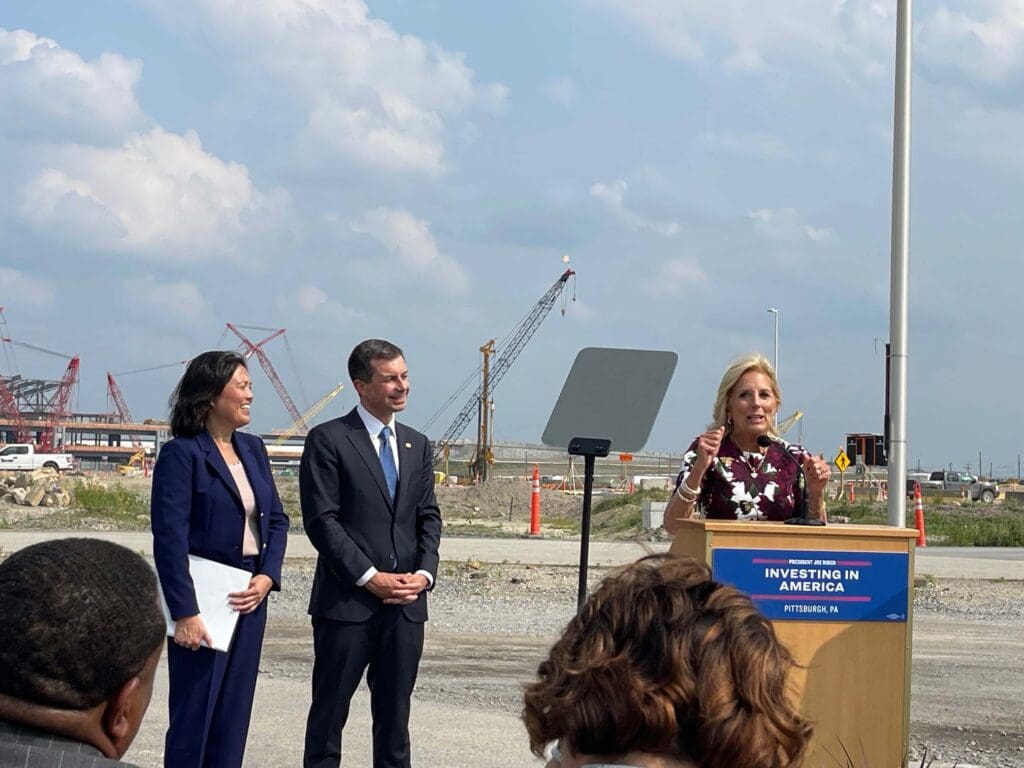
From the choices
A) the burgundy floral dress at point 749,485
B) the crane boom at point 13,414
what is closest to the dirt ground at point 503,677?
the burgundy floral dress at point 749,485

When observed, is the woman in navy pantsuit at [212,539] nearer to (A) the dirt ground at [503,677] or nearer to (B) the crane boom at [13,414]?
(A) the dirt ground at [503,677]

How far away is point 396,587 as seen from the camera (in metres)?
5.51

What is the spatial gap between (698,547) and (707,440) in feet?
1.63

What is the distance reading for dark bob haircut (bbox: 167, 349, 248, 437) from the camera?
534 centimetres

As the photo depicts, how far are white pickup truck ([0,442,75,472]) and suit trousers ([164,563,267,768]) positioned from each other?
273 ft

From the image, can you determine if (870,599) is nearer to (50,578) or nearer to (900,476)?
(50,578)

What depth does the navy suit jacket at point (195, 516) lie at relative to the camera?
16.7ft

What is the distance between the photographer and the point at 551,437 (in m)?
6.63

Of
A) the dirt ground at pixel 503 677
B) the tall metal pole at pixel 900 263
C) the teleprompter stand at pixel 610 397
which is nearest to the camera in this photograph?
the teleprompter stand at pixel 610 397

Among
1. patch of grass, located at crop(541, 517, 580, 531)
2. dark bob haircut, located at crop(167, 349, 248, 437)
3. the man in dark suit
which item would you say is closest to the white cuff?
the man in dark suit

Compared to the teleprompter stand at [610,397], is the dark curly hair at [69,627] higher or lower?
lower

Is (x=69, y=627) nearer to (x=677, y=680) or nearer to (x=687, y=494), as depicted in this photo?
(x=677, y=680)

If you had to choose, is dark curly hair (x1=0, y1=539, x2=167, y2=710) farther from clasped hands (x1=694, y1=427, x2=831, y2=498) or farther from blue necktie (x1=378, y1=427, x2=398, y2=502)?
blue necktie (x1=378, y1=427, x2=398, y2=502)

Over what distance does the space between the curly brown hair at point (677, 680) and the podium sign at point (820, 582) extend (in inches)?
119
